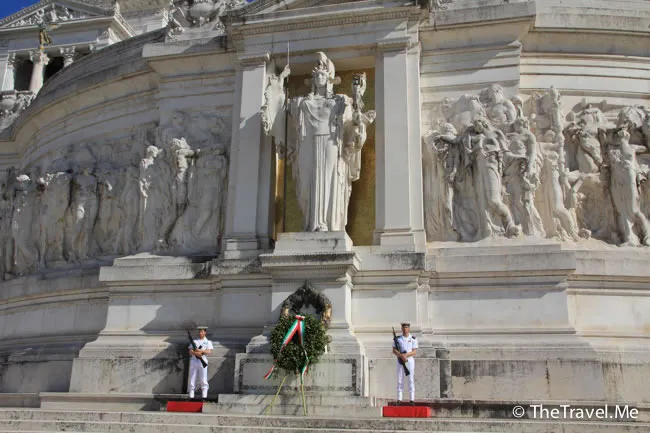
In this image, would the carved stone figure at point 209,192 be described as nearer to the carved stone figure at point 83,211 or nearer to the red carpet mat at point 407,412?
the carved stone figure at point 83,211

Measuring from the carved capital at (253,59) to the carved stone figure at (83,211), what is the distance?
5.47 metres

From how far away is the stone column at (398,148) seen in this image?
48.4 feet

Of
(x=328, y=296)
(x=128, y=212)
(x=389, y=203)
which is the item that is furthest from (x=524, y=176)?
(x=128, y=212)

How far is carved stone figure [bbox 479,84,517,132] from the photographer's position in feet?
50.9

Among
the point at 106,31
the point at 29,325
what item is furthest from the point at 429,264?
the point at 106,31

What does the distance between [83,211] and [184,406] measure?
26.8ft

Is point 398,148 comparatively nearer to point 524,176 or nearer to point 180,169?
point 524,176

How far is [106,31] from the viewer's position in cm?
6134

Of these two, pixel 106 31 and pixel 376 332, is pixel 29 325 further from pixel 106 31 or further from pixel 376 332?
pixel 106 31

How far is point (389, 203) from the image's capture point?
49.0 feet

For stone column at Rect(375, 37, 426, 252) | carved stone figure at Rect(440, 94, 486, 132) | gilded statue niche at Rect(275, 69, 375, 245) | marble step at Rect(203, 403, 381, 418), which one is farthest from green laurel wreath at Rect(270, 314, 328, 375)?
carved stone figure at Rect(440, 94, 486, 132)

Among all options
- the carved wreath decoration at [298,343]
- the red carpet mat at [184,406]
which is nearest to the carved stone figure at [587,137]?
the carved wreath decoration at [298,343]

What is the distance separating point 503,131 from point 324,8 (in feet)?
16.9

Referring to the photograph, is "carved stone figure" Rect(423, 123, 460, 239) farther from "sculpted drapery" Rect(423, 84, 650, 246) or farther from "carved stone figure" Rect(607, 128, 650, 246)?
"carved stone figure" Rect(607, 128, 650, 246)
